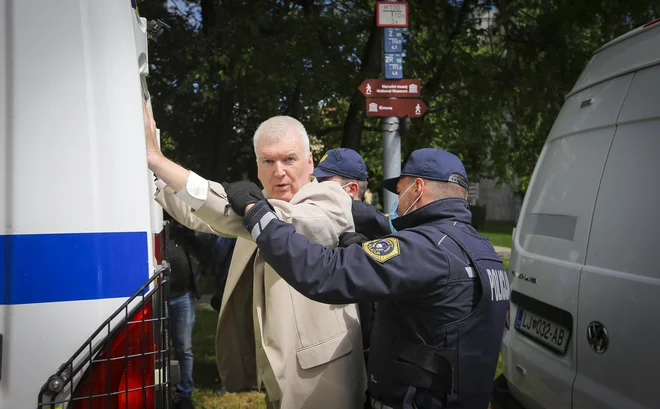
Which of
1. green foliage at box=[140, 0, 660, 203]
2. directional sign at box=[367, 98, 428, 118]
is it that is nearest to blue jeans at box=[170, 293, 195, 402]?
directional sign at box=[367, 98, 428, 118]

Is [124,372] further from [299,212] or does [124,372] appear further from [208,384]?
[208,384]

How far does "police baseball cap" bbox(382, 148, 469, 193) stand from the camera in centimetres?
211

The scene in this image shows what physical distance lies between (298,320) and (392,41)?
379cm

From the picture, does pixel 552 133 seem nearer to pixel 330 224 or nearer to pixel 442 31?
pixel 330 224

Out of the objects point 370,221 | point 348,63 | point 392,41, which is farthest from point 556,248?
point 348,63

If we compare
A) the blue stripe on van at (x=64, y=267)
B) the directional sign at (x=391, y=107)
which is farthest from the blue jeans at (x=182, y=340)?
the blue stripe on van at (x=64, y=267)

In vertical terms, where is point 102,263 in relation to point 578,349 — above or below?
→ above

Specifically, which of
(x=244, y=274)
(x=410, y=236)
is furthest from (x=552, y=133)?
(x=244, y=274)

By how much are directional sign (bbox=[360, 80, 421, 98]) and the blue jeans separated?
7.58ft

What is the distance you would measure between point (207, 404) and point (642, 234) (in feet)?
12.7

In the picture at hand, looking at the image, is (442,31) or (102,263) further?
(442,31)

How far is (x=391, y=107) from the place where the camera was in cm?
520

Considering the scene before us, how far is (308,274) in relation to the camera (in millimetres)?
1683

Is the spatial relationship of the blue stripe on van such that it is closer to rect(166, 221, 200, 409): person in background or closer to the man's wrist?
the man's wrist
